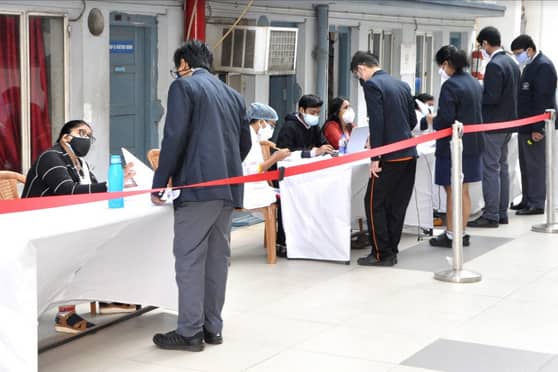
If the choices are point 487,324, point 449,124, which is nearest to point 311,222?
point 449,124

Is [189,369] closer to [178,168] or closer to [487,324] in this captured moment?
[178,168]

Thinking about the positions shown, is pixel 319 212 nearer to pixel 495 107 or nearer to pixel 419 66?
pixel 495 107

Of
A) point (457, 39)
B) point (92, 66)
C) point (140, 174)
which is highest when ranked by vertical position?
point (457, 39)

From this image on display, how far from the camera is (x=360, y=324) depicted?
23.7 feet

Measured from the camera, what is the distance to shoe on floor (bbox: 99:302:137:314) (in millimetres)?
7445

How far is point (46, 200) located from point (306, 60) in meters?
7.64

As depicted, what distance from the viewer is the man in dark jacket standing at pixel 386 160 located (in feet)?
29.2

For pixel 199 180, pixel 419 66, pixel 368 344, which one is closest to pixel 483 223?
pixel 368 344

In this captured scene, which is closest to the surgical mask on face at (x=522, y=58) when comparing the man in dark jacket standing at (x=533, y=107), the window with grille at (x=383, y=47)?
the man in dark jacket standing at (x=533, y=107)

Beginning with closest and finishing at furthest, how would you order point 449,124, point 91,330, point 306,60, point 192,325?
1. point 192,325
2. point 91,330
3. point 449,124
4. point 306,60

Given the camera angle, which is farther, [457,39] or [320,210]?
[457,39]

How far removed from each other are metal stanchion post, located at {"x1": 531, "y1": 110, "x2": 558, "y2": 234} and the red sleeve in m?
2.02

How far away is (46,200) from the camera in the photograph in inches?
240

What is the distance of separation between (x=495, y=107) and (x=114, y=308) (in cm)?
517
